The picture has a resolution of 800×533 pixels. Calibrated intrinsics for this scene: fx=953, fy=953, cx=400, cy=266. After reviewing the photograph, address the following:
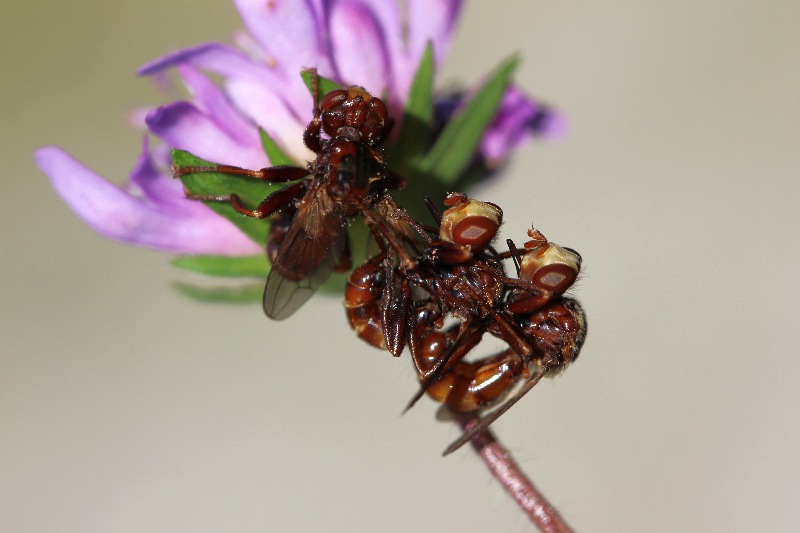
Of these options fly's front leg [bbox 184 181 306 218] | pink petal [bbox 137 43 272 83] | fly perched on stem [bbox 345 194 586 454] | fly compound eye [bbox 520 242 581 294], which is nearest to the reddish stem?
fly perched on stem [bbox 345 194 586 454]

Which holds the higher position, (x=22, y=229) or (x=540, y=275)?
(x=22, y=229)

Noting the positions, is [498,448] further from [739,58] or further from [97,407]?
[739,58]

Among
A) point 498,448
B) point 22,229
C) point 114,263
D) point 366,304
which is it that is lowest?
point 498,448

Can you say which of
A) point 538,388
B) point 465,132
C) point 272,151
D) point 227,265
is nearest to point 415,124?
point 465,132

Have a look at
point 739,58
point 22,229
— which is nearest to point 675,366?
point 739,58

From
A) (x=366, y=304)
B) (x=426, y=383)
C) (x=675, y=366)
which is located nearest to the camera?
(x=426, y=383)

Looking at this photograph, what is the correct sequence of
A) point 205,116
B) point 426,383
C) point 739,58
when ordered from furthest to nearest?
point 739,58
point 205,116
point 426,383

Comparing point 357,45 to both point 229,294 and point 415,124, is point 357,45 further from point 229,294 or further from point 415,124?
point 229,294
